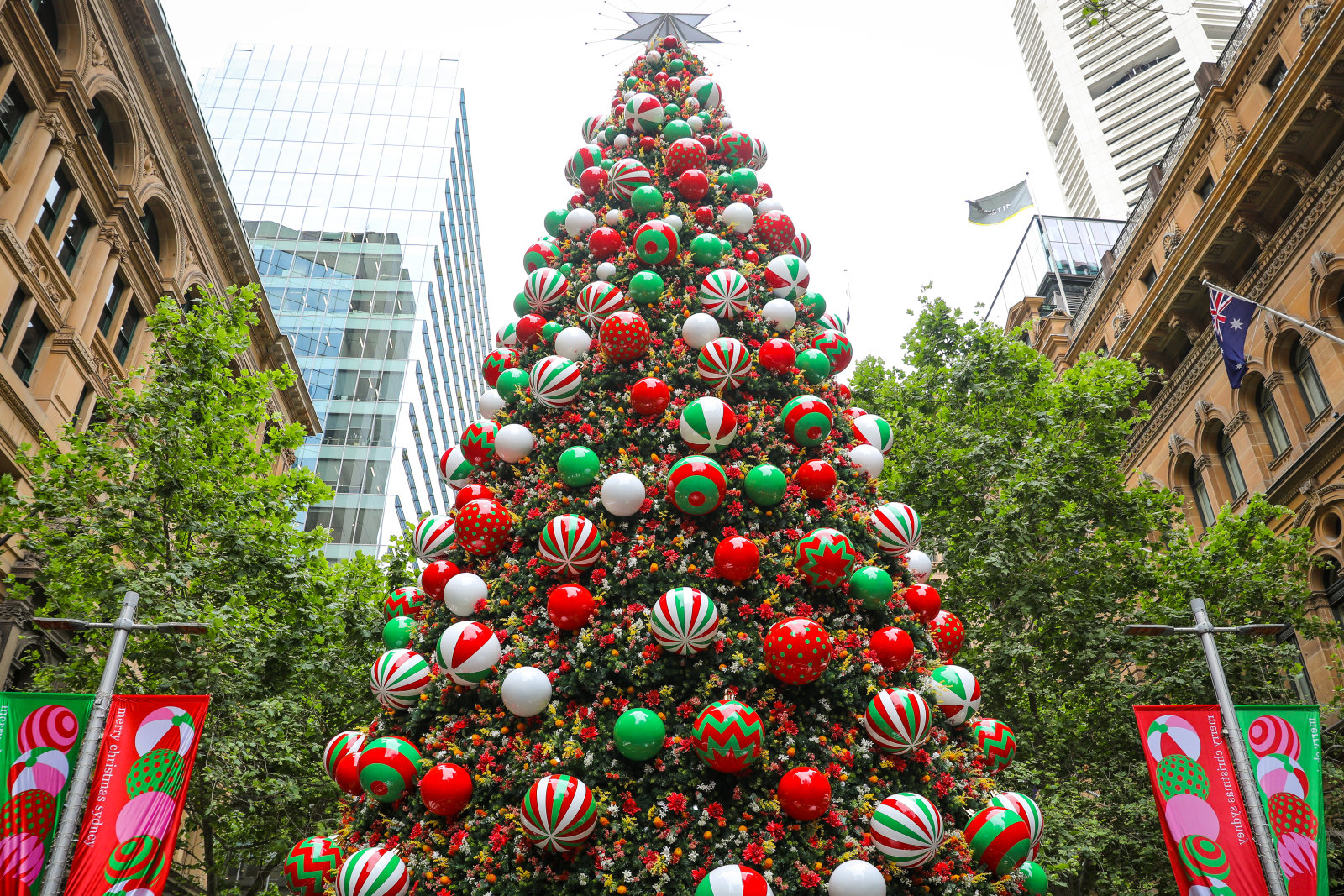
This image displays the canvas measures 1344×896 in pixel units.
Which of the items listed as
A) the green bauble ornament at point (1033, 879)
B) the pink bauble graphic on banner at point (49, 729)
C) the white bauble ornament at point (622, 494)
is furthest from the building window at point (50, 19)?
the green bauble ornament at point (1033, 879)

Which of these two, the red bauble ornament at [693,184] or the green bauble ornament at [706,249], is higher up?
the red bauble ornament at [693,184]

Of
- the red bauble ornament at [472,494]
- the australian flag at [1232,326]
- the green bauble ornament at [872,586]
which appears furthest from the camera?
the australian flag at [1232,326]

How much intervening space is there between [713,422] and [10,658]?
54.7 feet

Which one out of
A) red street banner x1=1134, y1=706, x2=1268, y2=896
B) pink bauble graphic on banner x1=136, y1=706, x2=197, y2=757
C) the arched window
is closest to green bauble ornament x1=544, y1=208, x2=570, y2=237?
pink bauble graphic on banner x1=136, y1=706, x2=197, y2=757

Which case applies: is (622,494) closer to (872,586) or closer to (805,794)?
(872,586)

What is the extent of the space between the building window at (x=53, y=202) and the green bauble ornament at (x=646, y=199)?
54.9 ft

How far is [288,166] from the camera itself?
66688 mm

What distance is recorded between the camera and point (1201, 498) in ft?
89.7

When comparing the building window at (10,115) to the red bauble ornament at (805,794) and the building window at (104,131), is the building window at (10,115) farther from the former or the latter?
the red bauble ornament at (805,794)

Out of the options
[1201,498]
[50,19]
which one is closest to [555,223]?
[50,19]

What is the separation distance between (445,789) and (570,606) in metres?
2.05

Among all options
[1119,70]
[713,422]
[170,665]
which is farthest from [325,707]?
[1119,70]

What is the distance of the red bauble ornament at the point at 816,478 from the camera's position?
32.3 ft

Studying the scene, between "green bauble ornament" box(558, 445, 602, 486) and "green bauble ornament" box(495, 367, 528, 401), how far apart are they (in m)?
1.76
